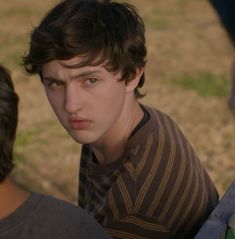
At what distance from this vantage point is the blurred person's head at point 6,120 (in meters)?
1.72

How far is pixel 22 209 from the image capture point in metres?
1.73

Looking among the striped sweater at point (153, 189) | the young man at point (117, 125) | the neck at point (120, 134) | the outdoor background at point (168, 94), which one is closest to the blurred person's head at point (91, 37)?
the young man at point (117, 125)

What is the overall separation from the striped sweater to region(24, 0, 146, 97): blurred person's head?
0.96 feet

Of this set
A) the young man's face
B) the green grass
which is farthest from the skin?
the green grass

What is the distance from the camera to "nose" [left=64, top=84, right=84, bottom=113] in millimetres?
2520

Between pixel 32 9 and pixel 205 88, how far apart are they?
680cm

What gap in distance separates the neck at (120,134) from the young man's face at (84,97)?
0.12 feet

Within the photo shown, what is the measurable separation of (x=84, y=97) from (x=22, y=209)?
88 cm

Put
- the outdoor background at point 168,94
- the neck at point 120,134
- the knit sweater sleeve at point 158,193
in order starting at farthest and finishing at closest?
the outdoor background at point 168,94, the neck at point 120,134, the knit sweater sleeve at point 158,193

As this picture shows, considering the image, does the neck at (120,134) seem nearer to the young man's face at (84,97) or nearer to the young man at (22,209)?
the young man's face at (84,97)

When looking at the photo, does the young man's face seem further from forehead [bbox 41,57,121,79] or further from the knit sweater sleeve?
the knit sweater sleeve

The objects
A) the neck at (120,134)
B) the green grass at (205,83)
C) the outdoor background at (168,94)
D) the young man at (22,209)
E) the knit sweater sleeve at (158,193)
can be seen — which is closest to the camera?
the young man at (22,209)

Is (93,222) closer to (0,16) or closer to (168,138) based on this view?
(168,138)

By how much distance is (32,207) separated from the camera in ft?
5.76
